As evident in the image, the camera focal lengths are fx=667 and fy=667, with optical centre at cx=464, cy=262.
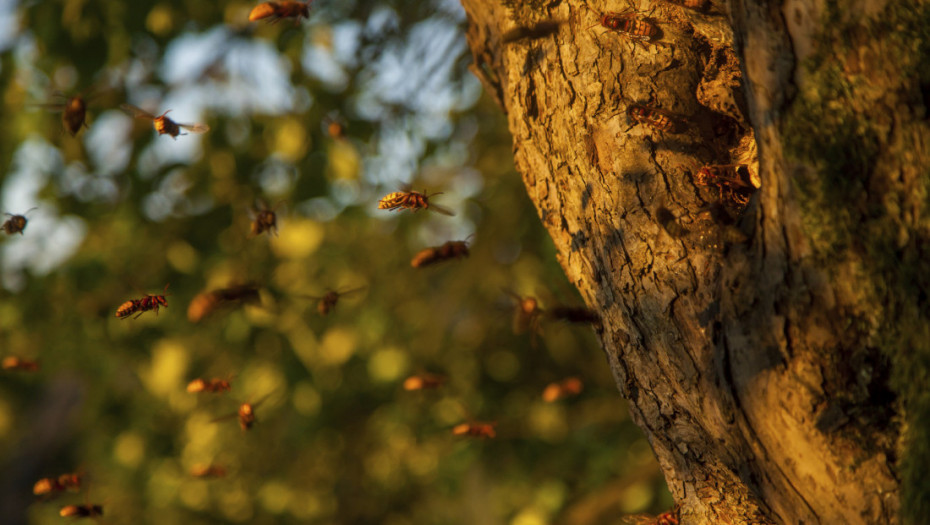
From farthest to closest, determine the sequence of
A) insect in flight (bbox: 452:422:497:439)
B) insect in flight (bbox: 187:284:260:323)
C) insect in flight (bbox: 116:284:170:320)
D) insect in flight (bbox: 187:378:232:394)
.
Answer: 1. insect in flight (bbox: 452:422:497:439)
2. insect in flight (bbox: 187:378:232:394)
3. insect in flight (bbox: 187:284:260:323)
4. insect in flight (bbox: 116:284:170:320)

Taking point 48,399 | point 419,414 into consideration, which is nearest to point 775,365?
point 419,414

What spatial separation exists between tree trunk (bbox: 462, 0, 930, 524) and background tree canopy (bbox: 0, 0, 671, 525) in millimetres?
1518

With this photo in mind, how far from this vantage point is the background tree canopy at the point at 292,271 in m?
4.25

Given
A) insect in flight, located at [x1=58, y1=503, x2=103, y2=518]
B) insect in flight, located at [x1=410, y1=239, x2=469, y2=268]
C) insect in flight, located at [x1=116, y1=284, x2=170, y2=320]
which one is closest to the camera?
insect in flight, located at [x1=116, y1=284, x2=170, y2=320]

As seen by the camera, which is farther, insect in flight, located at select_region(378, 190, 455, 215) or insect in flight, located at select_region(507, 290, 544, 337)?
insect in flight, located at select_region(507, 290, 544, 337)

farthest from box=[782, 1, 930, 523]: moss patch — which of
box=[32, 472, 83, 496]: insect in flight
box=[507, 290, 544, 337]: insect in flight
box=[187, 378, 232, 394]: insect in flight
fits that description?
box=[32, 472, 83, 496]: insect in flight

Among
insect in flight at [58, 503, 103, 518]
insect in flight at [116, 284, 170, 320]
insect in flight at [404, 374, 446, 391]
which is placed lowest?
insect in flight at [58, 503, 103, 518]

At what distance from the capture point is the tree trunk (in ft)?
4.33

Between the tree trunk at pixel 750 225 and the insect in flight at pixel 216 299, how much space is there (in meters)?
1.83

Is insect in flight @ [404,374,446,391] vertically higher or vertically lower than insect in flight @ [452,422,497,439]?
higher

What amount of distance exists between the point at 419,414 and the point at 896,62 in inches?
168

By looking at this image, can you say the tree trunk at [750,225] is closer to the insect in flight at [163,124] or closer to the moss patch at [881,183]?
the moss patch at [881,183]

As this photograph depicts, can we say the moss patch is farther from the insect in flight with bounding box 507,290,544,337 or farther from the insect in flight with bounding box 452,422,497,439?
the insect in flight with bounding box 452,422,497,439

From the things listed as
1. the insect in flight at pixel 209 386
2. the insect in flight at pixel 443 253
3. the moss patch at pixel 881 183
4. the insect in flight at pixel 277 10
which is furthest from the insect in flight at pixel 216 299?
the moss patch at pixel 881 183
